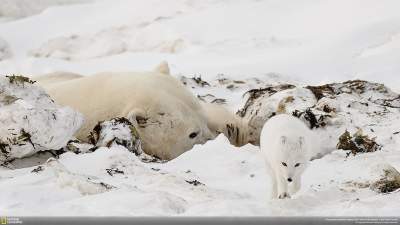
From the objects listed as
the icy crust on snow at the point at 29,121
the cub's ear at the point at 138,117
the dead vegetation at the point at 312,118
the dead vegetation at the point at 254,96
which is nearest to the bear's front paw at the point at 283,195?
the icy crust on snow at the point at 29,121

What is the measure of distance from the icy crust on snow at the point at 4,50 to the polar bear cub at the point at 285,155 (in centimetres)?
1024

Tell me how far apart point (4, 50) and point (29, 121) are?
958 cm

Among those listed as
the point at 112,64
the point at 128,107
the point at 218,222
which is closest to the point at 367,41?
the point at 112,64

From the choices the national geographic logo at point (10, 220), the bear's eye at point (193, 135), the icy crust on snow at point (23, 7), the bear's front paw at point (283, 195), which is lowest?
the bear's front paw at point (283, 195)

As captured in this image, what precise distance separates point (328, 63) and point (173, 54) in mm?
2865

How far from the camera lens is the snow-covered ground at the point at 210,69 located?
4.07 metres

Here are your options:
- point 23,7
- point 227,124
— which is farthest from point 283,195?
point 23,7

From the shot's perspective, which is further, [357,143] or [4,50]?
[4,50]

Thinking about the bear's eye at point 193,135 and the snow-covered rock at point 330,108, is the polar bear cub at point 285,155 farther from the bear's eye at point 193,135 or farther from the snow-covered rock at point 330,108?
the bear's eye at point 193,135

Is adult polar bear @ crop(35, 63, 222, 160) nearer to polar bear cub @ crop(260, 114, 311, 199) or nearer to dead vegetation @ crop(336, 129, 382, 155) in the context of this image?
dead vegetation @ crop(336, 129, 382, 155)

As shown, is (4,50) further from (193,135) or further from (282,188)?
(282,188)

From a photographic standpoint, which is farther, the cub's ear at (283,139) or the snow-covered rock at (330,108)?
the snow-covered rock at (330,108)

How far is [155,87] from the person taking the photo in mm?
7512

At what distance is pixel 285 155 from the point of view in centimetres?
429
